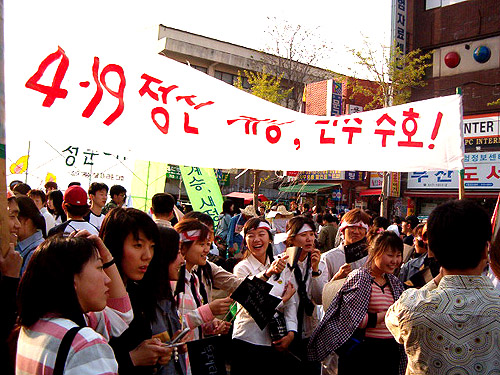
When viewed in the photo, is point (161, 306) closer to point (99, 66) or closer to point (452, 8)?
point (99, 66)

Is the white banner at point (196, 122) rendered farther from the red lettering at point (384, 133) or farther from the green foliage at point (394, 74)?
the green foliage at point (394, 74)

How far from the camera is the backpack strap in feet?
5.00

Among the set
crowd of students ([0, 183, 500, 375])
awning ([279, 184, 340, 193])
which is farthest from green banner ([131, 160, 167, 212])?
awning ([279, 184, 340, 193])

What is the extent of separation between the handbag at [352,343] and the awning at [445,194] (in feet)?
49.3

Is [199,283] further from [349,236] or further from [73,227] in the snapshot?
[349,236]

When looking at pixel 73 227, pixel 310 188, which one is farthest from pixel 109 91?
pixel 310 188

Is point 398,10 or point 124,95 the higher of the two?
point 398,10

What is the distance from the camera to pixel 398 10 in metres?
18.7

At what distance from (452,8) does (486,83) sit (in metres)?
3.51

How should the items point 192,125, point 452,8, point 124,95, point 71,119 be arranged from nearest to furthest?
point 71,119 < point 124,95 < point 192,125 < point 452,8

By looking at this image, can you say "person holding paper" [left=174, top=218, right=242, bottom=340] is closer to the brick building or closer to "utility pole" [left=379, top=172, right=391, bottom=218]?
"utility pole" [left=379, top=172, right=391, bottom=218]

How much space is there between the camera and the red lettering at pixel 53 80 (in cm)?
348

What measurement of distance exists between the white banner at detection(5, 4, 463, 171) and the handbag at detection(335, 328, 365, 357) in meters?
1.60

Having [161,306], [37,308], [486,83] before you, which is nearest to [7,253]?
[37,308]
